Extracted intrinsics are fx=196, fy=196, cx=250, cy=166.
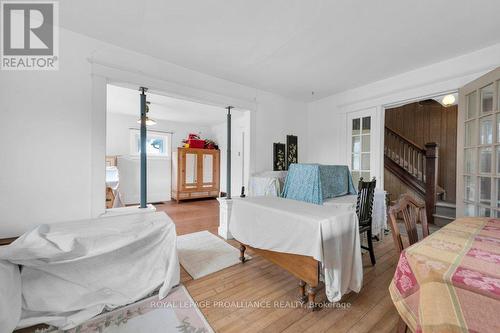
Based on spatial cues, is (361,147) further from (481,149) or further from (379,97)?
(481,149)

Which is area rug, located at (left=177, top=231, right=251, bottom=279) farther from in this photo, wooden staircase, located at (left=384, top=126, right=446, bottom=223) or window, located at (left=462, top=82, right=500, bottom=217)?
wooden staircase, located at (left=384, top=126, right=446, bottom=223)

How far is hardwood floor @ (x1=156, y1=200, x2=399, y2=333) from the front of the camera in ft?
4.72

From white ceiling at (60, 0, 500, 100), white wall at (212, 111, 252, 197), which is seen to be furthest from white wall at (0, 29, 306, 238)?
white wall at (212, 111, 252, 197)

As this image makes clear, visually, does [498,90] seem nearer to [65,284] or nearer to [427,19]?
[427,19]

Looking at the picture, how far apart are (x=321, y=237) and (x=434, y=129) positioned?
5.41m

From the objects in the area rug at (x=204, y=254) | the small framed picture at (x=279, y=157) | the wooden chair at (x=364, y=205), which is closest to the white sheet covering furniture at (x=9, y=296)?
the area rug at (x=204, y=254)

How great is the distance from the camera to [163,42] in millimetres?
2238

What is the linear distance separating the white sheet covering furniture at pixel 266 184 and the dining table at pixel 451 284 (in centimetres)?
192

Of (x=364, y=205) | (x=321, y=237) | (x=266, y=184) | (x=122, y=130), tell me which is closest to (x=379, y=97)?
(x=364, y=205)

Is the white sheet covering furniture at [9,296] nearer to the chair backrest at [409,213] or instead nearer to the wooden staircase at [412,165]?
the chair backrest at [409,213]

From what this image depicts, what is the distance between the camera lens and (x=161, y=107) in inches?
180

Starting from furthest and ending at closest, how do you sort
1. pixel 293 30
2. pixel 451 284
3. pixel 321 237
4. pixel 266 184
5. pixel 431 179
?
pixel 431 179 → pixel 266 184 → pixel 293 30 → pixel 321 237 → pixel 451 284

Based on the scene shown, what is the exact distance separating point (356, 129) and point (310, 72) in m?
1.43

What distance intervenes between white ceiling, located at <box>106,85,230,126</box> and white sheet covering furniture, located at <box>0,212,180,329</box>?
8.54 ft
